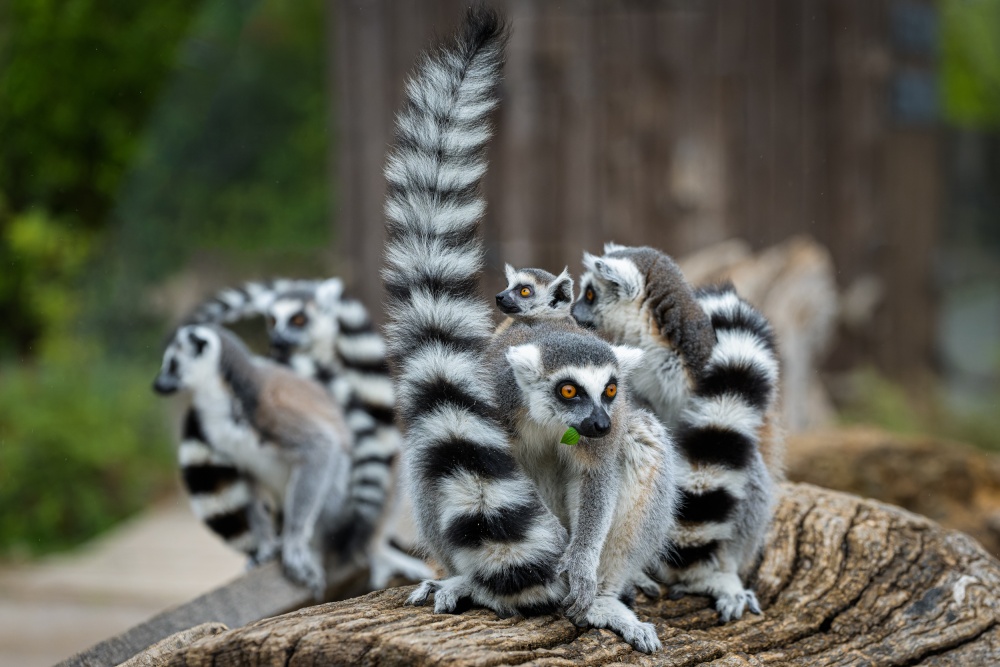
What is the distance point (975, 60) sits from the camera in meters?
16.3

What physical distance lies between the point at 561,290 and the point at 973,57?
15564 millimetres

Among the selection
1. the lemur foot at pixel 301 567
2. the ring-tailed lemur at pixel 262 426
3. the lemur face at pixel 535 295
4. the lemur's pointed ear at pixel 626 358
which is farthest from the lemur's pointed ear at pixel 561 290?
the lemur foot at pixel 301 567

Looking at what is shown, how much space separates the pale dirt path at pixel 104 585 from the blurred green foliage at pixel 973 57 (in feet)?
41.4

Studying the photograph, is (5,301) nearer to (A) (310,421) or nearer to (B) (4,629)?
(B) (4,629)

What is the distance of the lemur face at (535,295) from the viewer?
3.07 metres

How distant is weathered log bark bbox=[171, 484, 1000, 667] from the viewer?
7.72 feet

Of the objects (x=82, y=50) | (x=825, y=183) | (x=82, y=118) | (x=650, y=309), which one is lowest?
(x=650, y=309)

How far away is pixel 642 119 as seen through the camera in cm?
884

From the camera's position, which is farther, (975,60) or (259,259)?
(975,60)

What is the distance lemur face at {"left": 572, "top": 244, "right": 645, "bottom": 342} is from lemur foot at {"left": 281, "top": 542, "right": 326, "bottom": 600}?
1.60m

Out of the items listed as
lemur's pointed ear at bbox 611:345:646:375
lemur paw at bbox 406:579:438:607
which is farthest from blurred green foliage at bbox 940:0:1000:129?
lemur paw at bbox 406:579:438:607

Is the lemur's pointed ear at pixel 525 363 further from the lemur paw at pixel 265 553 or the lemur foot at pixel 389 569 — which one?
the lemur foot at pixel 389 569

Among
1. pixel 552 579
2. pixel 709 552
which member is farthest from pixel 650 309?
pixel 552 579

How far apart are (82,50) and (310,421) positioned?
6.37 m
